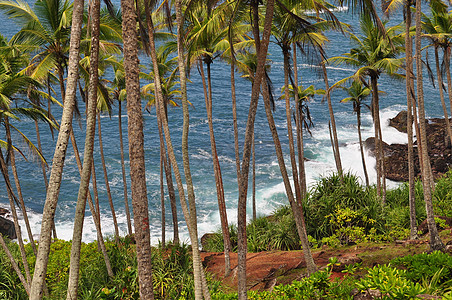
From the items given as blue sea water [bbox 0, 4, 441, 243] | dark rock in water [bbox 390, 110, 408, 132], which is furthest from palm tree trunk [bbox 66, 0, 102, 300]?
dark rock in water [bbox 390, 110, 408, 132]

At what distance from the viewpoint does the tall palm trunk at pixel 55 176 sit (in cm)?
592

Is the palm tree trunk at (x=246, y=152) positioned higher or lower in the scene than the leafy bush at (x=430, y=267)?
higher

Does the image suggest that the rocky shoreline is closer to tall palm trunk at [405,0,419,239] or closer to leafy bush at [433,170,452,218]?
leafy bush at [433,170,452,218]

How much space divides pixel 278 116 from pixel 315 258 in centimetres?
3175

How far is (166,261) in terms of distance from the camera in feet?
37.7

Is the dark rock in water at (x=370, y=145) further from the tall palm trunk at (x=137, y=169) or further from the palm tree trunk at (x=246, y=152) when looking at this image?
the tall palm trunk at (x=137, y=169)

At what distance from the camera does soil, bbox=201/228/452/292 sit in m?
10.2

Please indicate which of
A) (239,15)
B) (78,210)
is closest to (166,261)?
(78,210)

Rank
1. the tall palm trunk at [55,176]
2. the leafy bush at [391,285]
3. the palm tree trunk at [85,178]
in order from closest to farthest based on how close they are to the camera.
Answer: the leafy bush at [391,285]
the tall palm trunk at [55,176]
the palm tree trunk at [85,178]

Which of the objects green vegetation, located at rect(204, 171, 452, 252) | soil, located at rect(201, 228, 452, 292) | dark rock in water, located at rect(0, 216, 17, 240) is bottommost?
soil, located at rect(201, 228, 452, 292)

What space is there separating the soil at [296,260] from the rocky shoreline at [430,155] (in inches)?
585

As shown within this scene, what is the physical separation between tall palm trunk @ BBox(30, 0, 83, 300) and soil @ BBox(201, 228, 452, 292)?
20.4 feet

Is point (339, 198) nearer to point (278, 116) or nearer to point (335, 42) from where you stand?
point (278, 116)

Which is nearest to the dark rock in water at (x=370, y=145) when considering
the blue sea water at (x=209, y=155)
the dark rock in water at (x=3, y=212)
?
the blue sea water at (x=209, y=155)
